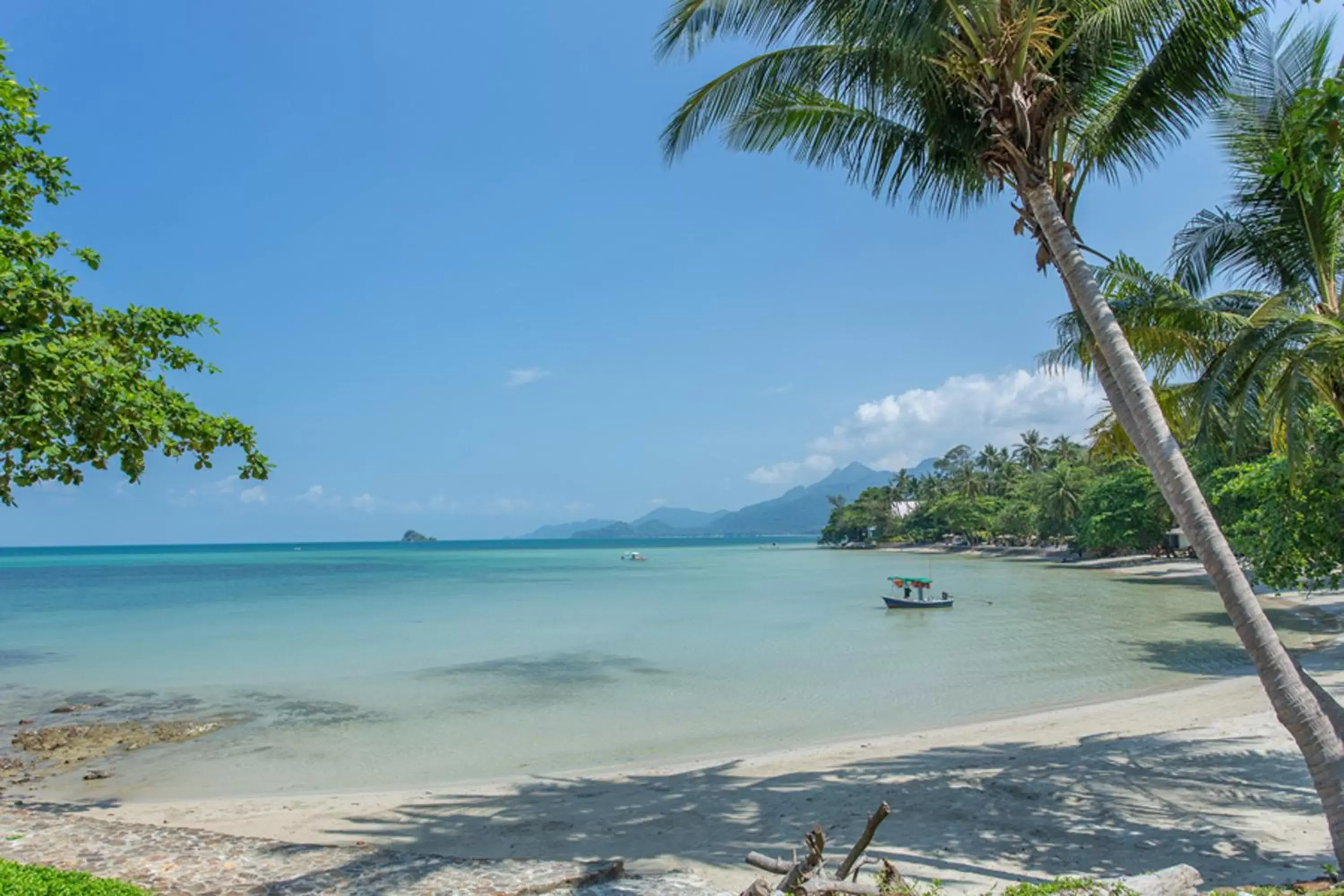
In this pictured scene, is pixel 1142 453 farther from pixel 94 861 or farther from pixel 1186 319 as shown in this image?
pixel 94 861

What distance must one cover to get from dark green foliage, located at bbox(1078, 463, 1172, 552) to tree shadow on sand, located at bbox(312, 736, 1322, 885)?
42.7 meters

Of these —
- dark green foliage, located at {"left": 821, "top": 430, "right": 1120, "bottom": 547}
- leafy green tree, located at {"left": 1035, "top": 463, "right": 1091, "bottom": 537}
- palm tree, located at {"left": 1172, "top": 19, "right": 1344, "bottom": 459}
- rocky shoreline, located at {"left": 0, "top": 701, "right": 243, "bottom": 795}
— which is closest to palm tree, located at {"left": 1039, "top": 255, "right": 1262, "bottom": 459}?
palm tree, located at {"left": 1172, "top": 19, "right": 1344, "bottom": 459}

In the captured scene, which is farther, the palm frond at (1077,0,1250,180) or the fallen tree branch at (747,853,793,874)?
the palm frond at (1077,0,1250,180)

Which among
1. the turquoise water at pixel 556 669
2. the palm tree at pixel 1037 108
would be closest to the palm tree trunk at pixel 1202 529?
the palm tree at pixel 1037 108

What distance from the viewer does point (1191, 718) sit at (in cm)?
1001

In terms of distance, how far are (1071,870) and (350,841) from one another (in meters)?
5.59

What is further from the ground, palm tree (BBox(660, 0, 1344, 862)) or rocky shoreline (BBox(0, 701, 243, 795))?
palm tree (BBox(660, 0, 1344, 862))

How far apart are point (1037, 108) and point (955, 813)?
5.54 metres

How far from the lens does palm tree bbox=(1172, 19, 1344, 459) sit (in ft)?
20.7

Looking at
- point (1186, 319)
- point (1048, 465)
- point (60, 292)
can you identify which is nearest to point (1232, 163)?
point (1186, 319)

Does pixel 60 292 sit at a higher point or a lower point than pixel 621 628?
higher

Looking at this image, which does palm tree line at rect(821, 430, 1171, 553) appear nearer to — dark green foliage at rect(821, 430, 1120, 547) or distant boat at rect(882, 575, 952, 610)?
dark green foliage at rect(821, 430, 1120, 547)

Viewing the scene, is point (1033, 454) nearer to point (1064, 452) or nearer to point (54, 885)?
point (1064, 452)

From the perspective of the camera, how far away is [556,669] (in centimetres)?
1825
